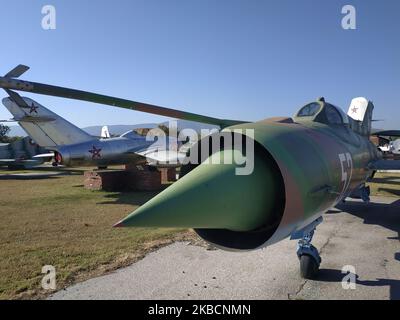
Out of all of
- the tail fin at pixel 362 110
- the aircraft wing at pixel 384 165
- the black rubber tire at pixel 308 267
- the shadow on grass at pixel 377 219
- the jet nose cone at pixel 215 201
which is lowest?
the shadow on grass at pixel 377 219

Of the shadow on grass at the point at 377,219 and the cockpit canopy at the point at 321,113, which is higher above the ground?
the cockpit canopy at the point at 321,113

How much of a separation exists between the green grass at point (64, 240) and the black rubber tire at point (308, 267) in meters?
2.78

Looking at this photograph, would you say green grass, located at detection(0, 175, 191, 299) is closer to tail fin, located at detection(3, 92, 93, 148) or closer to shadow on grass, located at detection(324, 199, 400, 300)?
shadow on grass, located at detection(324, 199, 400, 300)

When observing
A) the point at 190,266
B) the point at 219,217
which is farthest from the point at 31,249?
the point at 219,217

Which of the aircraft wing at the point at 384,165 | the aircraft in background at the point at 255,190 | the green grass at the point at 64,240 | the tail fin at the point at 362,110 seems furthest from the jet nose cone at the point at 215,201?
the tail fin at the point at 362,110

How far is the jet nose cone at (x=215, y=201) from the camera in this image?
274 centimetres

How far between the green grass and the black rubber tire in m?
2.78

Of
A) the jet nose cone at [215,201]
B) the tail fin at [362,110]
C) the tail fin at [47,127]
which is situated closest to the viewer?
the jet nose cone at [215,201]

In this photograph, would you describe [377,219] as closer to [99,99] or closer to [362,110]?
[362,110]

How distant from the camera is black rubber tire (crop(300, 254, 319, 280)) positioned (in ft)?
17.9

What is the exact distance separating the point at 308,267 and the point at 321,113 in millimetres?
2397

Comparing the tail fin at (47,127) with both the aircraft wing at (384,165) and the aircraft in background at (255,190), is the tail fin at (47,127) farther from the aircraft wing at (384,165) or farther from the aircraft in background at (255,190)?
the aircraft in background at (255,190)

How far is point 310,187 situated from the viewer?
3.53 meters
